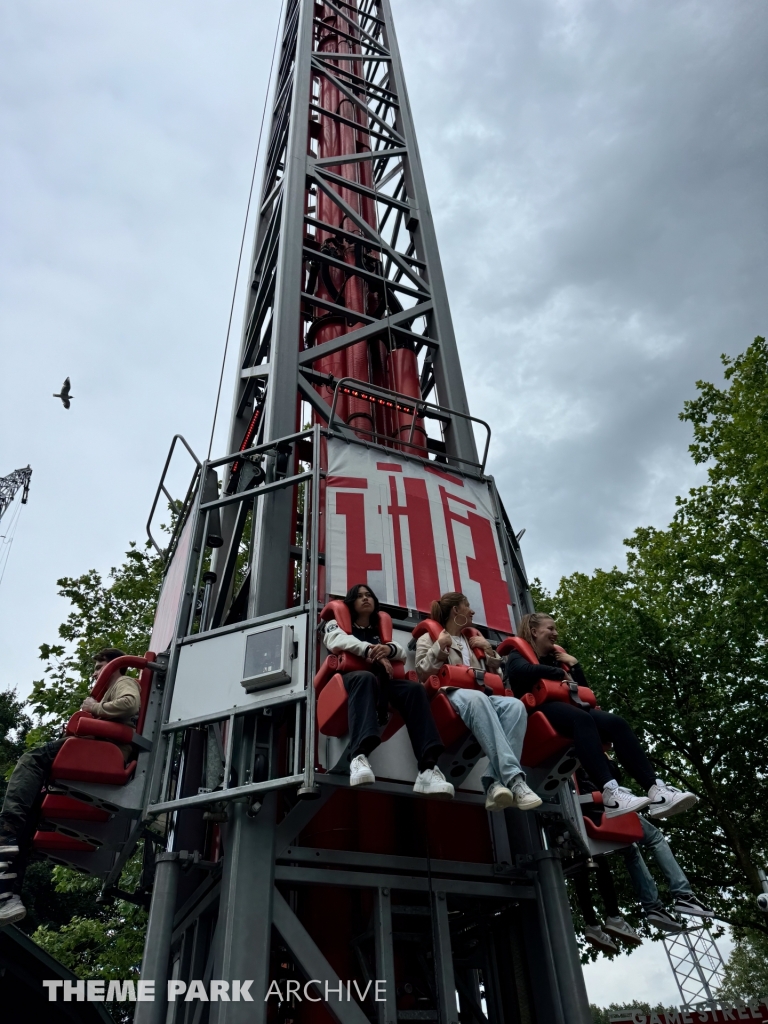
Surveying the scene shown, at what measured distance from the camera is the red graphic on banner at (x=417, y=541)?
7355 mm

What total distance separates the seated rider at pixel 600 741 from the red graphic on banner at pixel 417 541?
1239 millimetres

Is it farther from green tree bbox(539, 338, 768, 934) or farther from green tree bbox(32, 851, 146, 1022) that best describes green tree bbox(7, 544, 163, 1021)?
green tree bbox(539, 338, 768, 934)

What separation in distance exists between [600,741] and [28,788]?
4.59 meters

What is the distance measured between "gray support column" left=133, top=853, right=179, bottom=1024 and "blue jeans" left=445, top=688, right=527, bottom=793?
2512 millimetres

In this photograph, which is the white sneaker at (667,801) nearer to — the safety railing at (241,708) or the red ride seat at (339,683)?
the red ride seat at (339,683)

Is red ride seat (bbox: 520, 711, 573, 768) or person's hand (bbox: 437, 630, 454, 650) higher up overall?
person's hand (bbox: 437, 630, 454, 650)

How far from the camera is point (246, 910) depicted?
208 inches

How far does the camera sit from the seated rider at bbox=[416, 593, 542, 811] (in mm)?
5027

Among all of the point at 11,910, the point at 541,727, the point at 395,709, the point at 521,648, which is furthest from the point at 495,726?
the point at 11,910

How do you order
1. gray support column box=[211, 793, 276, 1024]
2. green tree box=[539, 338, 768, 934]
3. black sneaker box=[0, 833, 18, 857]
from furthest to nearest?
green tree box=[539, 338, 768, 934] → black sneaker box=[0, 833, 18, 857] → gray support column box=[211, 793, 276, 1024]

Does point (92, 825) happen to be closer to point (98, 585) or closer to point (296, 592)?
point (296, 592)

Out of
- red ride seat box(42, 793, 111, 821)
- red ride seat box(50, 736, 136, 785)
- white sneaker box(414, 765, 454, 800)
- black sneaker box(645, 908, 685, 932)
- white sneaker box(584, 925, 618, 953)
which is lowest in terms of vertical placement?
black sneaker box(645, 908, 685, 932)

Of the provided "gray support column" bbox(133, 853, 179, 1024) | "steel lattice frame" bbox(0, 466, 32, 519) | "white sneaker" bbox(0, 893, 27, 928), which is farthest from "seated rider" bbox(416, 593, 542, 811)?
"steel lattice frame" bbox(0, 466, 32, 519)

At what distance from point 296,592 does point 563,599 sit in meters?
15.3
